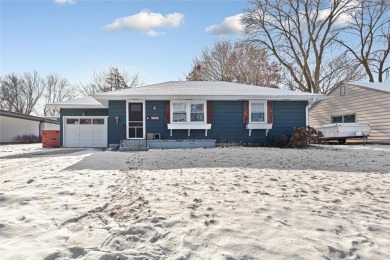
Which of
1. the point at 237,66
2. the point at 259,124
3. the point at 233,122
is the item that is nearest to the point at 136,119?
the point at 233,122

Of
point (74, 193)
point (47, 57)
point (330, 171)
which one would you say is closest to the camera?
point (74, 193)

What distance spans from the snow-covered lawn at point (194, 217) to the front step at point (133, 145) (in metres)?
6.92

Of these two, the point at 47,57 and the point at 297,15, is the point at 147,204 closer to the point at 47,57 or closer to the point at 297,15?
the point at 47,57

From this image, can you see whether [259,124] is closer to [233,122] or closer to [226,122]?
[233,122]

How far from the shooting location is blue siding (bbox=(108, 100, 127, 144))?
14203 millimetres

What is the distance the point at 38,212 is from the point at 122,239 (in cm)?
139

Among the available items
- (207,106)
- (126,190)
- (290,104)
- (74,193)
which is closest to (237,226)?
(126,190)

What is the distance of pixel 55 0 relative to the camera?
11305 millimetres

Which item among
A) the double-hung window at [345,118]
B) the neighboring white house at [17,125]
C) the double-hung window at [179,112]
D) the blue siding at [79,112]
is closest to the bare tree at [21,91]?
the neighboring white house at [17,125]

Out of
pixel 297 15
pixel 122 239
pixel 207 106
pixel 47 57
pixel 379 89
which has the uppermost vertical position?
pixel 297 15

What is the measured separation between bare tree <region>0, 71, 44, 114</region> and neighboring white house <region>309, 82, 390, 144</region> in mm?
42032

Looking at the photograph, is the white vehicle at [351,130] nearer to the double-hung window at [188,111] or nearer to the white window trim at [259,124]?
the white window trim at [259,124]

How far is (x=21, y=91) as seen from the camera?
4519 cm

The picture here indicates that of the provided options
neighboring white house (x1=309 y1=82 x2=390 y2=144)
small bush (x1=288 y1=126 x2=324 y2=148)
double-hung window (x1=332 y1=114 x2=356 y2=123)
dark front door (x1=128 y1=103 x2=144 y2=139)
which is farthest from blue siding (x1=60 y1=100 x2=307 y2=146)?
double-hung window (x1=332 y1=114 x2=356 y2=123)
